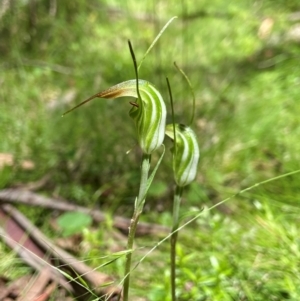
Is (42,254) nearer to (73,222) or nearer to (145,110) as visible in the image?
(73,222)

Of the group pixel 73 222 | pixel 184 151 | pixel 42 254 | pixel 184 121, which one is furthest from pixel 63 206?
pixel 184 151

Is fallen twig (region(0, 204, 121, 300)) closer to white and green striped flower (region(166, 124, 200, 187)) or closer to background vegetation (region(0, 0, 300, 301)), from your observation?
background vegetation (region(0, 0, 300, 301))

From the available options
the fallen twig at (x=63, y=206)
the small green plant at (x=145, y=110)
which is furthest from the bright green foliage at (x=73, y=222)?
the small green plant at (x=145, y=110)

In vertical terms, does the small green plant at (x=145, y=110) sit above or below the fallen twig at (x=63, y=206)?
above

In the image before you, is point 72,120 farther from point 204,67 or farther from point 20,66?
point 204,67

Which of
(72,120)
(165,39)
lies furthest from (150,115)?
(165,39)

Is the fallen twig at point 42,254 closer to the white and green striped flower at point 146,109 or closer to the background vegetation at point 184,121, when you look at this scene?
the background vegetation at point 184,121
